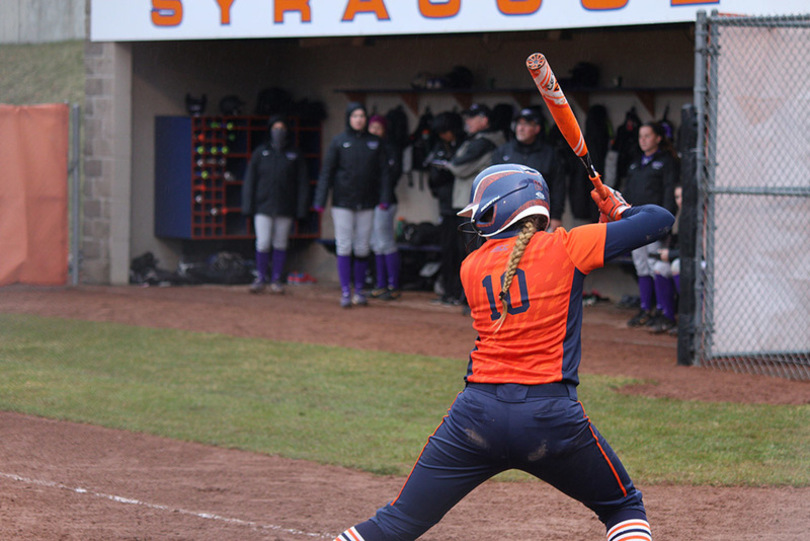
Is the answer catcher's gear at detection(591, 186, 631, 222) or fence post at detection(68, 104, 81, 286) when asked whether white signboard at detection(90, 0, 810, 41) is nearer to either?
fence post at detection(68, 104, 81, 286)

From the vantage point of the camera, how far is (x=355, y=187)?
481 inches

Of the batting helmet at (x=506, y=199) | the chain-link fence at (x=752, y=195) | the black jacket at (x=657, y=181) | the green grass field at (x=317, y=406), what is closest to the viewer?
the batting helmet at (x=506, y=199)

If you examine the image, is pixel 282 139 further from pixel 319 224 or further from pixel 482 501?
pixel 482 501

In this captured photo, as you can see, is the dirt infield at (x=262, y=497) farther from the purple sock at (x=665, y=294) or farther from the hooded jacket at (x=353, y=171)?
the hooded jacket at (x=353, y=171)

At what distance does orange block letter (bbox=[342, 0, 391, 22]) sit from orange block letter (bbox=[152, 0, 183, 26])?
2481 mm

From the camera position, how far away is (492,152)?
11641mm

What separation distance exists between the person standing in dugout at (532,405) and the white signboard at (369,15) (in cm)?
674

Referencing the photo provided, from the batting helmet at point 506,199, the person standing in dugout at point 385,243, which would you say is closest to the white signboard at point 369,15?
the person standing in dugout at point 385,243

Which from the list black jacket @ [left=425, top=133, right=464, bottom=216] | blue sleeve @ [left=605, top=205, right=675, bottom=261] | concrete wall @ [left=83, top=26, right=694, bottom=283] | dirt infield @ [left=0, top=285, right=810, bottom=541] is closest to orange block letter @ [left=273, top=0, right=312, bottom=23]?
concrete wall @ [left=83, top=26, right=694, bottom=283]

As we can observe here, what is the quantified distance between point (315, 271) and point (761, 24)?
8597mm

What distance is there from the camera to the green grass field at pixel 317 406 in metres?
6.60

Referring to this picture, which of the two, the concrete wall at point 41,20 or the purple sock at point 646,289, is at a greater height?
the concrete wall at point 41,20

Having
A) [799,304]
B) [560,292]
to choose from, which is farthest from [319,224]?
[560,292]

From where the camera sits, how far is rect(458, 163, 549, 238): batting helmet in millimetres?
3742
